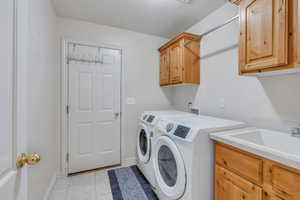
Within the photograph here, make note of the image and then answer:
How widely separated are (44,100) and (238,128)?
2.08 m

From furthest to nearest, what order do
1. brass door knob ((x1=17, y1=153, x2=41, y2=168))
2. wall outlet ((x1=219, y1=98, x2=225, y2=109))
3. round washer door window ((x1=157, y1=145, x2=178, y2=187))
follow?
wall outlet ((x1=219, y1=98, x2=225, y2=109))
round washer door window ((x1=157, y1=145, x2=178, y2=187))
brass door knob ((x1=17, y1=153, x2=41, y2=168))

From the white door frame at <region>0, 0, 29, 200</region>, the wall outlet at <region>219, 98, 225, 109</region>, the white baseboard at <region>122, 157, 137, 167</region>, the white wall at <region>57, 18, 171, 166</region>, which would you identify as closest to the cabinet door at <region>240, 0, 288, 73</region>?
the wall outlet at <region>219, 98, 225, 109</region>

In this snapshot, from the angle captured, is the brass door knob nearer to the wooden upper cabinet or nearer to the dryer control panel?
the dryer control panel

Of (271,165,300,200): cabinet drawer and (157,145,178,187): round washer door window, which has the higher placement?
(271,165,300,200): cabinet drawer

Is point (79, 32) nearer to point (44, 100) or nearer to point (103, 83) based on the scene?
point (103, 83)

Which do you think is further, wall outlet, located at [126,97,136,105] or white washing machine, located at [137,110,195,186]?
wall outlet, located at [126,97,136,105]

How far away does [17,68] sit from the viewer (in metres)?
0.64

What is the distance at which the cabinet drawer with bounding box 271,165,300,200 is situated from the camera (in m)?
0.75

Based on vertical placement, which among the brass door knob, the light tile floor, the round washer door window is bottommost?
the light tile floor

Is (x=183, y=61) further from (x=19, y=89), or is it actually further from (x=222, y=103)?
(x=19, y=89)

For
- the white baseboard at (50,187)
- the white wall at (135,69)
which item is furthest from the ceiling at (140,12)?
the white baseboard at (50,187)

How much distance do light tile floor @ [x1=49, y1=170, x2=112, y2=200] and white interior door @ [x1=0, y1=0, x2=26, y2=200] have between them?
141 centimetres

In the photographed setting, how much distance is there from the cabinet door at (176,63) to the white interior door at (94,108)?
94 centimetres

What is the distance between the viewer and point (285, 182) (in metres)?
0.80
